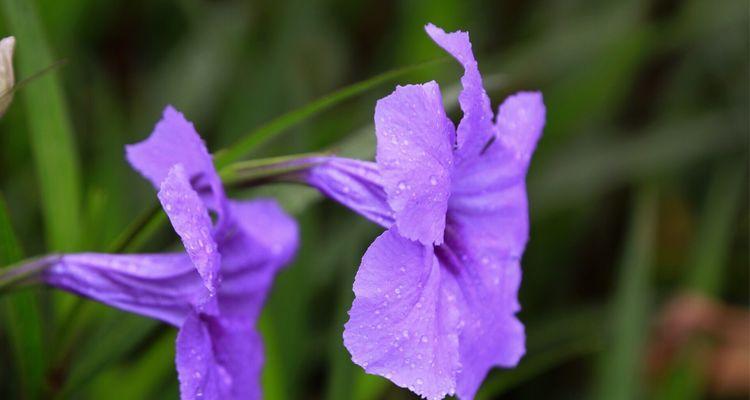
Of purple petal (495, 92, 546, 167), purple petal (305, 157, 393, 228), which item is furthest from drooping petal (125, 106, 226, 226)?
purple petal (495, 92, 546, 167)

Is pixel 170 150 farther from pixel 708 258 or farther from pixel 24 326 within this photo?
pixel 708 258

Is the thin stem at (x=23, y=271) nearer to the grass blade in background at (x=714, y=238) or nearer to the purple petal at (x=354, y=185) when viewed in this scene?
the purple petal at (x=354, y=185)

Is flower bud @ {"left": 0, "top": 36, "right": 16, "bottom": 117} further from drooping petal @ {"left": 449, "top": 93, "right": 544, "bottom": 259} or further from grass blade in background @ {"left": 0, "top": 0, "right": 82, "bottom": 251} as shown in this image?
drooping petal @ {"left": 449, "top": 93, "right": 544, "bottom": 259}

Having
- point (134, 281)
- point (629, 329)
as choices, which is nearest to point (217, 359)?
point (134, 281)

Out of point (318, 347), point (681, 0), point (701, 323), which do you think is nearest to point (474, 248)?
point (318, 347)

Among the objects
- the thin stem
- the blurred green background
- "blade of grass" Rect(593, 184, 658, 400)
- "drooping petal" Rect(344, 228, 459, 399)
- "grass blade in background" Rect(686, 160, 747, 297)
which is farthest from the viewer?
"grass blade in background" Rect(686, 160, 747, 297)

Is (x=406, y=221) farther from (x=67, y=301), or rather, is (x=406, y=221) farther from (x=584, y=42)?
(x=584, y=42)

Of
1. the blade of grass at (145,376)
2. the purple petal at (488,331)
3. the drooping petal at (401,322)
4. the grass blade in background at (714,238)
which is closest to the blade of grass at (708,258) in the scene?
the grass blade in background at (714,238)
